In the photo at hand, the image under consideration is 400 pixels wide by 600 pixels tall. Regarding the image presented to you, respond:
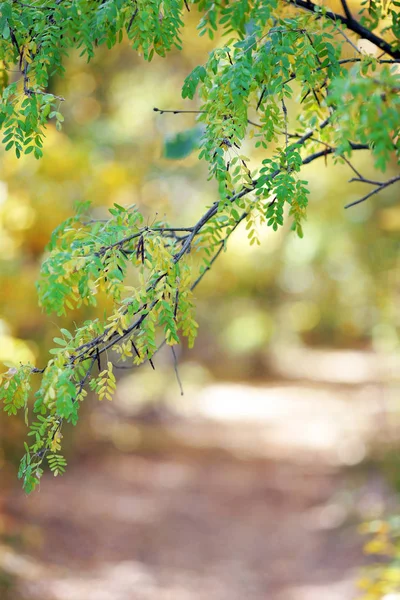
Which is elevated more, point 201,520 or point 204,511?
point 204,511

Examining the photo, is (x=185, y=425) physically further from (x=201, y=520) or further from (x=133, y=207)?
(x=133, y=207)

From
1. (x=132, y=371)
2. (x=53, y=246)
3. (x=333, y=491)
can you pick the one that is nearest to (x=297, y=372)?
(x=132, y=371)

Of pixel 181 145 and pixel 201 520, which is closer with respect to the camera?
pixel 181 145

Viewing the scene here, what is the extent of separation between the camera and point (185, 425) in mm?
13500

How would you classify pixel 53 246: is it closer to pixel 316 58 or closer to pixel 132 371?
pixel 316 58

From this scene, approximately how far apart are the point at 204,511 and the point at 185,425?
4.76 metres

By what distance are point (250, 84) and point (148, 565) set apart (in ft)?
19.8

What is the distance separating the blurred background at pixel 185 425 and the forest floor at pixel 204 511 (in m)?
0.03

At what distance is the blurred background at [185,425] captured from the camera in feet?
20.6

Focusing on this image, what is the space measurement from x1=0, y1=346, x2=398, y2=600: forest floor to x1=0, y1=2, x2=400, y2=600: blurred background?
1.2 inches

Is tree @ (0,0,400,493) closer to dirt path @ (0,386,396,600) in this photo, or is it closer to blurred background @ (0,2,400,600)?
blurred background @ (0,2,400,600)

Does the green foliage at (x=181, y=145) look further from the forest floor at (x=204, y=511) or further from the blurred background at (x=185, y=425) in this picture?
the forest floor at (x=204, y=511)

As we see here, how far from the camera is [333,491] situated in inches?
368

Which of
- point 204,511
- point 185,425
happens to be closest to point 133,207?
point 204,511
